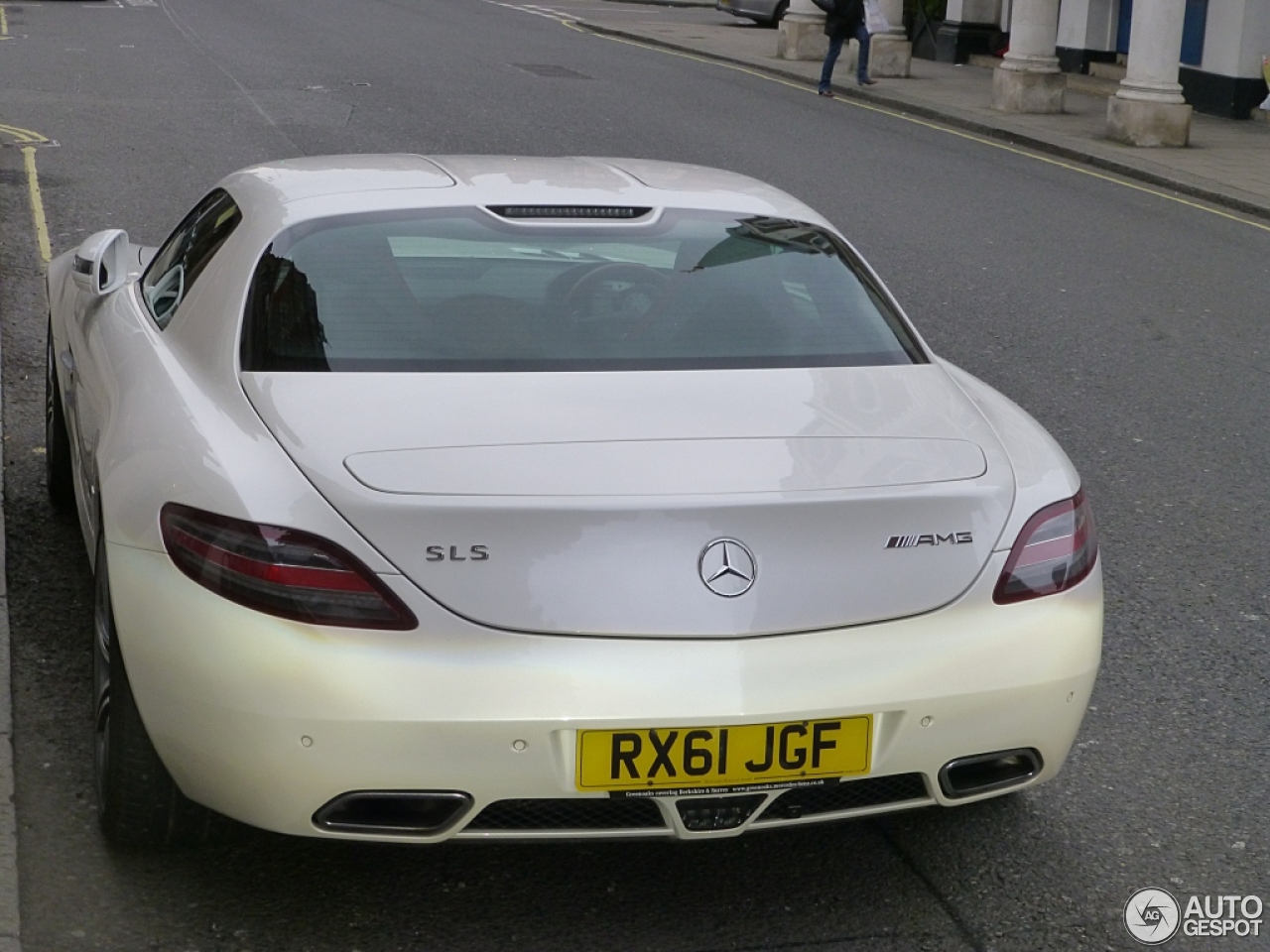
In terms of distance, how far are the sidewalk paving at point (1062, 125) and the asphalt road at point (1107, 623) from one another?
73cm

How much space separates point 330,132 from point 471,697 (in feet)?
46.1

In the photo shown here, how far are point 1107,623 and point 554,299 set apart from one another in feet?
7.13

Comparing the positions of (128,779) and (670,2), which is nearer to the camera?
(128,779)

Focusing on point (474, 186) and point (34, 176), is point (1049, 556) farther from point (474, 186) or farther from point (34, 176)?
point (34, 176)

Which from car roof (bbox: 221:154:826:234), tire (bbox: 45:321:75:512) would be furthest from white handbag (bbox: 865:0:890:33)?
car roof (bbox: 221:154:826:234)

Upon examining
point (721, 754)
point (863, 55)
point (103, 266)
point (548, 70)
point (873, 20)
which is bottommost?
point (548, 70)

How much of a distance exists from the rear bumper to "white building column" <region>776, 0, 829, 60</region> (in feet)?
83.9

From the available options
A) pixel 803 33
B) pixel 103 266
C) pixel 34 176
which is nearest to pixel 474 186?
pixel 103 266

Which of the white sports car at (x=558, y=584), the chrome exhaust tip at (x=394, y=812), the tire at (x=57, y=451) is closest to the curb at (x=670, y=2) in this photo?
the tire at (x=57, y=451)

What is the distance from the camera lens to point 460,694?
10.0 feet

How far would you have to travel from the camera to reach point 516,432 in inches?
132

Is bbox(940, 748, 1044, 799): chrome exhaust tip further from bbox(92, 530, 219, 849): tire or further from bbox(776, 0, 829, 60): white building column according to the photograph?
bbox(776, 0, 829, 60): white building column

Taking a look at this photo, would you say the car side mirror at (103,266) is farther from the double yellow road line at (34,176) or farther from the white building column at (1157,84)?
the white building column at (1157,84)

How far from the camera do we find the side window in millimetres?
4398
